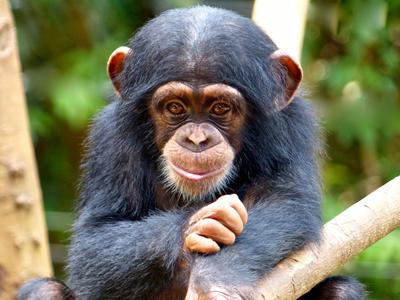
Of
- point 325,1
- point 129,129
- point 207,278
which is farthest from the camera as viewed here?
point 325,1

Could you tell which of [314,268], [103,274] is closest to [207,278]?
[314,268]

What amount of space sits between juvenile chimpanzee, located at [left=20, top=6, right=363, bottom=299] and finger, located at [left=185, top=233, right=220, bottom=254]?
6 cm

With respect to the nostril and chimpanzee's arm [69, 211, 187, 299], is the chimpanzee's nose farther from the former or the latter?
chimpanzee's arm [69, 211, 187, 299]

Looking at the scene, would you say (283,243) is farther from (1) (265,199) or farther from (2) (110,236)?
(2) (110,236)

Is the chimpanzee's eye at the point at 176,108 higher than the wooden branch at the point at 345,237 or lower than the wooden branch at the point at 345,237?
higher

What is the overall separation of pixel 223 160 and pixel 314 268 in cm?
72

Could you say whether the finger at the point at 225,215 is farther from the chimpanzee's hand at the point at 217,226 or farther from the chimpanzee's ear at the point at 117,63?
the chimpanzee's ear at the point at 117,63

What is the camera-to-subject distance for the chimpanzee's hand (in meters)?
3.48

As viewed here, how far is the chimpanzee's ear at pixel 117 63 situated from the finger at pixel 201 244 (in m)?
1.13

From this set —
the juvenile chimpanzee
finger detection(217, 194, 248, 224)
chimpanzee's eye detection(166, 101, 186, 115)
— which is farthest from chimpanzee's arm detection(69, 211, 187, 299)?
chimpanzee's eye detection(166, 101, 186, 115)

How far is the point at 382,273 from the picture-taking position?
723 cm

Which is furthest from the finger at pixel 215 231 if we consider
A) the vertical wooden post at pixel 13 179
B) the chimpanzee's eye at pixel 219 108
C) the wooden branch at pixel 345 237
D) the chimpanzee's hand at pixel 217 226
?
the vertical wooden post at pixel 13 179

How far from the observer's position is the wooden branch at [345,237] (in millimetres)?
3518

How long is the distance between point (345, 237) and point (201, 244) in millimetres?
556
